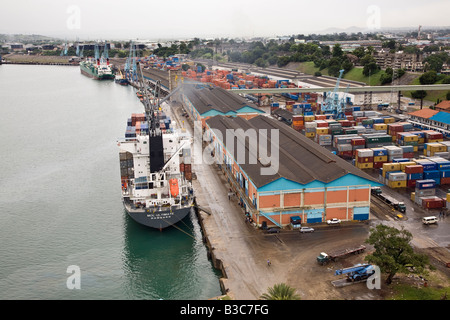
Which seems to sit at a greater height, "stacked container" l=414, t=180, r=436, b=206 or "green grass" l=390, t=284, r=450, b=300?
"stacked container" l=414, t=180, r=436, b=206

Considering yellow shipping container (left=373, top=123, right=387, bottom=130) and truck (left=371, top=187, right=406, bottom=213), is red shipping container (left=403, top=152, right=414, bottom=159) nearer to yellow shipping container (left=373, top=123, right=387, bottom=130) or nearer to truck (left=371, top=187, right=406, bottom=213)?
truck (left=371, top=187, right=406, bottom=213)

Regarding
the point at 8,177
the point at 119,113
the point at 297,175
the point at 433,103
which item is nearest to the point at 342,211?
the point at 297,175

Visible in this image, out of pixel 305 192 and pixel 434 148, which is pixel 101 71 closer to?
pixel 434 148

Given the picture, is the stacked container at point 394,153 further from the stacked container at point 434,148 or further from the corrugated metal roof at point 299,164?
the corrugated metal roof at point 299,164

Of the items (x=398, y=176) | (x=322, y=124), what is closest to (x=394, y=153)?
(x=398, y=176)

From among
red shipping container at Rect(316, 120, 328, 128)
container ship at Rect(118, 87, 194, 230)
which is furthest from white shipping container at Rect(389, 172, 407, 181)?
red shipping container at Rect(316, 120, 328, 128)

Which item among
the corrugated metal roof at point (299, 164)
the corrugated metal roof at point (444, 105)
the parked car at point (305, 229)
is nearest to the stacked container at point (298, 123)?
the corrugated metal roof at point (299, 164)
